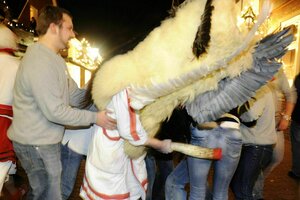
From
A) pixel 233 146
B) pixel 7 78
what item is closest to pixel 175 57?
pixel 233 146

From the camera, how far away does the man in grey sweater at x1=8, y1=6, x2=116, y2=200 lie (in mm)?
2305

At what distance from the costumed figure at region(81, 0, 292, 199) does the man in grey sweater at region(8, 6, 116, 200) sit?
0.34 meters

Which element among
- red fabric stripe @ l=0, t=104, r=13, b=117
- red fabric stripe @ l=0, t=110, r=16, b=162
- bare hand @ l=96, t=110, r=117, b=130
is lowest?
red fabric stripe @ l=0, t=110, r=16, b=162

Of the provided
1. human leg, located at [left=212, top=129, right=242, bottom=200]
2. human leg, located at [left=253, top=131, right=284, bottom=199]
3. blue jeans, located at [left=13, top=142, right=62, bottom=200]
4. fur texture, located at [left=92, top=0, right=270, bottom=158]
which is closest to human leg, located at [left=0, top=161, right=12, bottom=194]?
blue jeans, located at [left=13, top=142, right=62, bottom=200]

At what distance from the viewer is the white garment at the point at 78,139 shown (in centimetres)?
274

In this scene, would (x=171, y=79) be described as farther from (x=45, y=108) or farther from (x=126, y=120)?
(x=45, y=108)

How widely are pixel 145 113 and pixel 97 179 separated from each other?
54 centimetres

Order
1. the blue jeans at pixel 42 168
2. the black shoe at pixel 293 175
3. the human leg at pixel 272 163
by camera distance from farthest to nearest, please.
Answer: the black shoe at pixel 293 175
the human leg at pixel 272 163
the blue jeans at pixel 42 168

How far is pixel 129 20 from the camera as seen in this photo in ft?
6.54

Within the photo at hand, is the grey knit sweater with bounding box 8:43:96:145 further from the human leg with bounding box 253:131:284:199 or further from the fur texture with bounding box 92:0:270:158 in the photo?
the human leg with bounding box 253:131:284:199

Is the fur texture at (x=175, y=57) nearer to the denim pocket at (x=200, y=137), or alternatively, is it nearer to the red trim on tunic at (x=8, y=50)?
the denim pocket at (x=200, y=137)

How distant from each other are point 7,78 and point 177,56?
1.70m

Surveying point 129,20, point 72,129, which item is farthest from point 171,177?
point 129,20

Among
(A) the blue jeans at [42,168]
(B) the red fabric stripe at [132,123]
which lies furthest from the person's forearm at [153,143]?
(A) the blue jeans at [42,168]
